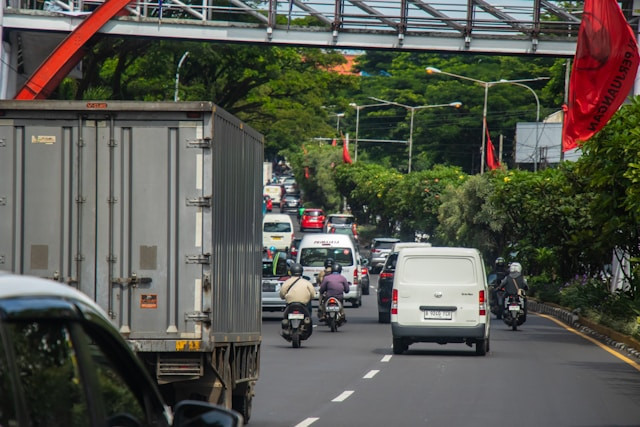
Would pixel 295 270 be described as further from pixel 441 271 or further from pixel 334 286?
pixel 334 286

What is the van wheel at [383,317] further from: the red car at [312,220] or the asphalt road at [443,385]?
the red car at [312,220]

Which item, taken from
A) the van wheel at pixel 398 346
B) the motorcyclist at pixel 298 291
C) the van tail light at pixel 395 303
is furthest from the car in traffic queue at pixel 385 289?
the van tail light at pixel 395 303

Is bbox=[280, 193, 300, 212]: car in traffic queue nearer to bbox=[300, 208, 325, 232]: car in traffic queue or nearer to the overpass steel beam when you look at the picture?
bbox=[300, 208, 325, 232]: car in traffic queue

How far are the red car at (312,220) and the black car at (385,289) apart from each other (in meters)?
55.7

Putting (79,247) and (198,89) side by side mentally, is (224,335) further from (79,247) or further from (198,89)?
(198,89)

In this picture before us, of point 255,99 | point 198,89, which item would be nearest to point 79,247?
point 198,89

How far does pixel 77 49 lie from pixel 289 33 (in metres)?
5.17

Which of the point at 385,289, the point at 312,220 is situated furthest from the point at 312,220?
the point at 385,289

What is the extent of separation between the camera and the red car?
87875mm

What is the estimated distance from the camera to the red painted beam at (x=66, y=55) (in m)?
30.5

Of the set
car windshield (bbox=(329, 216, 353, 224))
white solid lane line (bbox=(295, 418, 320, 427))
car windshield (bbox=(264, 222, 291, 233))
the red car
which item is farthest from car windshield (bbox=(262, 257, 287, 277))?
the red car

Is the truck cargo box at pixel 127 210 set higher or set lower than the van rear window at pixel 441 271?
higher

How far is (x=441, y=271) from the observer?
21.8m

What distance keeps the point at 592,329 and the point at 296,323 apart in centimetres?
891
